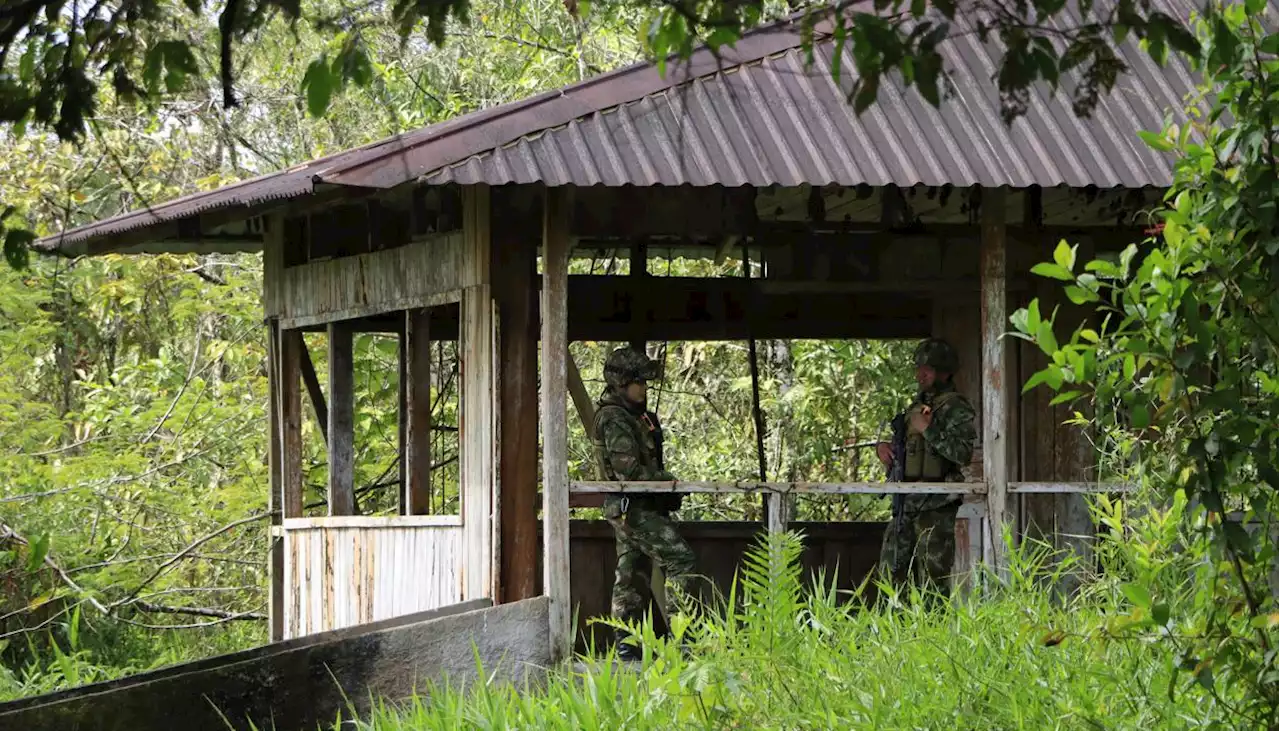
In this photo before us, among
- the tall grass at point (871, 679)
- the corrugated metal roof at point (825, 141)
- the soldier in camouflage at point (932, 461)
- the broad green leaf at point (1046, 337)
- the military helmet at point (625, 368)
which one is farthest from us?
the soldier in camouflage at point (932, 461)

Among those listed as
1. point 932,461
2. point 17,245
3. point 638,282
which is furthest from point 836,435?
point 17,245

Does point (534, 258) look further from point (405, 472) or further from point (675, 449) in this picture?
point (675, 449)

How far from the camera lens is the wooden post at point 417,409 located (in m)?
10.3

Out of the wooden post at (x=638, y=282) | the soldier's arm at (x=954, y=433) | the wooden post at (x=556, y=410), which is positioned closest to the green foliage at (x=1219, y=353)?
the wooden post at (x=556, y=410)

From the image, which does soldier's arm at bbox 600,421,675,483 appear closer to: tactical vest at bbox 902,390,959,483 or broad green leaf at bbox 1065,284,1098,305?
tactical vest at bbox 902,390,959,483

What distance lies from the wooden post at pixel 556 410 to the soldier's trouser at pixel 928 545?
2.16m

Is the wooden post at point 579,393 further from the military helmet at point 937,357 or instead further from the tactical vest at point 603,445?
the military helmet at point 937,357

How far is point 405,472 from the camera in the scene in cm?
1084

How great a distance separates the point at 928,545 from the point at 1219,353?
202 inches

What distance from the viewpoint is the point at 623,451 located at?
9.56 m

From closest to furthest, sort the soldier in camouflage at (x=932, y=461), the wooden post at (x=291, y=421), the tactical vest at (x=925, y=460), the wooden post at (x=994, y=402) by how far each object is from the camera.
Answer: the wooden post at (x=994, y=402), the soldier in camouflage at (x=932, y=461), the tactical vest at (x=925, y=460), the wooden post at (x=291, y=421)

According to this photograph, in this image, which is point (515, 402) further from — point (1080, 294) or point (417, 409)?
point (1080, 294)

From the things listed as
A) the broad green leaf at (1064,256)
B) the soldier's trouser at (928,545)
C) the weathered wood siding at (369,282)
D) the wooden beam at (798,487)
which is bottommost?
the soldier's trouser at (928,545)

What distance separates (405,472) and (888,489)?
11.1 feet
